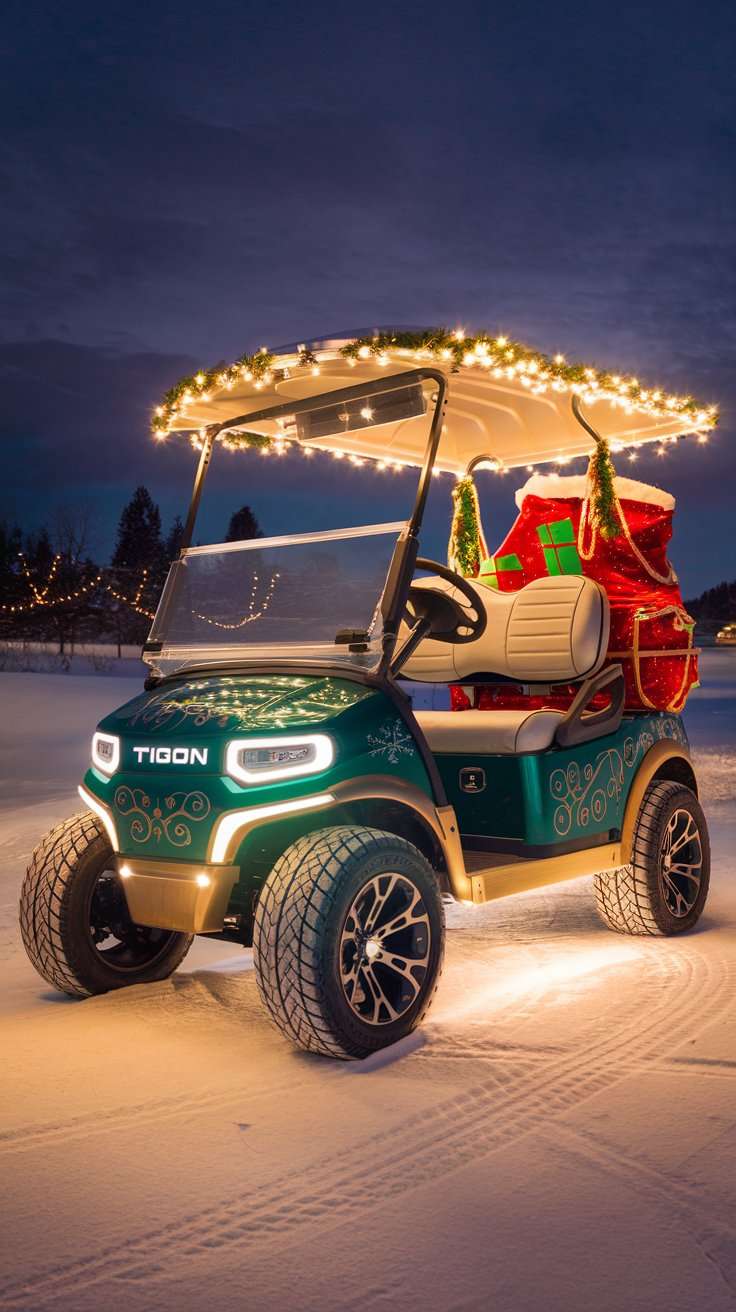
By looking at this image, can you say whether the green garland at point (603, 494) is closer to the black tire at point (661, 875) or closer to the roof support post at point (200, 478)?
the black tire at point (661, 875)

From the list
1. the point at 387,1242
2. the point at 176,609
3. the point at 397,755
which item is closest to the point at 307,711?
the point at 397,755

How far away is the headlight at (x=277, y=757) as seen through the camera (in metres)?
3.91

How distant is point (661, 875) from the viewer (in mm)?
5652

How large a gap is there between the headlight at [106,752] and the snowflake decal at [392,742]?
2.91ft

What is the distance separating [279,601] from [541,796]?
1.29 metres

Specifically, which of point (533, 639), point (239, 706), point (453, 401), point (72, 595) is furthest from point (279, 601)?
point (72, 595)

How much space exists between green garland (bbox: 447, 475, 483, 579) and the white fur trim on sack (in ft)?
0.87


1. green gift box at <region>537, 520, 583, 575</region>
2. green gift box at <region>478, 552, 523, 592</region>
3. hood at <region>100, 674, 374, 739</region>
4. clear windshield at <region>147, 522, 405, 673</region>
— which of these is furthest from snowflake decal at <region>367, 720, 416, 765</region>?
green gift box at <region>478, 552, 523, 592</region>

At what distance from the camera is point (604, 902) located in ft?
19.1

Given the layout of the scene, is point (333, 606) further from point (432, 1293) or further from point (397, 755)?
point (432, 1293)

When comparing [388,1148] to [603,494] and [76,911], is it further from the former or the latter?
[603,494]

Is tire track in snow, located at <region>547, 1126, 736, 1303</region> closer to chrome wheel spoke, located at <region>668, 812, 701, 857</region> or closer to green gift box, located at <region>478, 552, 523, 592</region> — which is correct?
chrome wheel spoke, located at <region>668, 812, 701, 857</region>

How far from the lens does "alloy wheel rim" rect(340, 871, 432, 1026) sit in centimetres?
386

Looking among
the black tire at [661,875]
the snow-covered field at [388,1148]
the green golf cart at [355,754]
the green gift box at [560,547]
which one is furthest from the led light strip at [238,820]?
the green gift box at [560,547]
